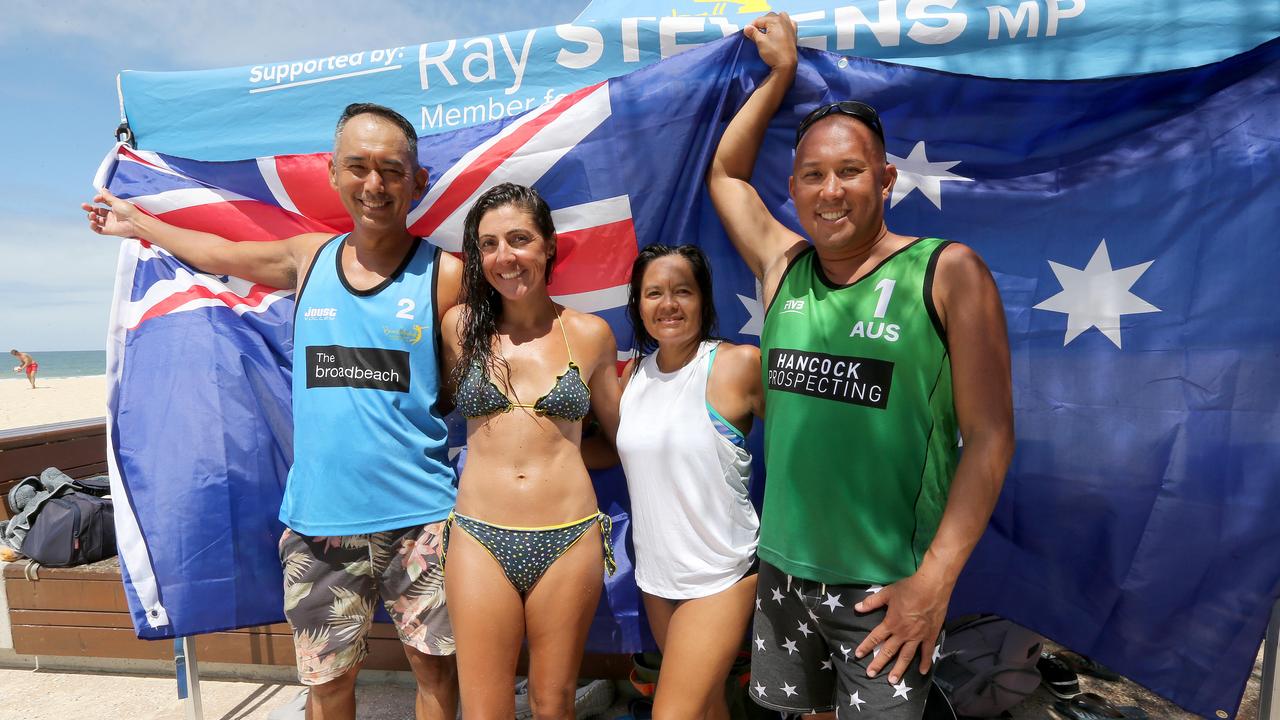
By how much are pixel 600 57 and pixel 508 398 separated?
1.82 m

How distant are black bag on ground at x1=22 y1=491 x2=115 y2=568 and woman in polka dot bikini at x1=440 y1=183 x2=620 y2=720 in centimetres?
320

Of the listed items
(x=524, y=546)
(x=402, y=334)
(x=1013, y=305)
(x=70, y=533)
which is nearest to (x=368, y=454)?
(x=402, y=334)

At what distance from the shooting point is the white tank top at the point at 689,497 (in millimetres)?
2182

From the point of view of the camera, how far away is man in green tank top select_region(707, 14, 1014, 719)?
1706 mm

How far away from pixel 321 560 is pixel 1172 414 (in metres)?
3.11

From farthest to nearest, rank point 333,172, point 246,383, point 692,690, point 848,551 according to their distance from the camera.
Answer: point 246,383
point 333,172
point 692,690
point 848,551

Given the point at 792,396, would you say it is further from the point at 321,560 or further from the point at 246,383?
the point at 246,383

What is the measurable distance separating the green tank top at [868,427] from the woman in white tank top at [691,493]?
280mm

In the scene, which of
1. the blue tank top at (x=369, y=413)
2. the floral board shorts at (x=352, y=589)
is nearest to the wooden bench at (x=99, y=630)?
the floral board shorts at (x=352, y=589)

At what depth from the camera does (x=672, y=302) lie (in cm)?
235

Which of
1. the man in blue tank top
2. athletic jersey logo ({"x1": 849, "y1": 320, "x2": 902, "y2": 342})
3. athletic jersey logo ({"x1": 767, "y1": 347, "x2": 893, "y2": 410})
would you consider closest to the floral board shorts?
the man in blue tank top

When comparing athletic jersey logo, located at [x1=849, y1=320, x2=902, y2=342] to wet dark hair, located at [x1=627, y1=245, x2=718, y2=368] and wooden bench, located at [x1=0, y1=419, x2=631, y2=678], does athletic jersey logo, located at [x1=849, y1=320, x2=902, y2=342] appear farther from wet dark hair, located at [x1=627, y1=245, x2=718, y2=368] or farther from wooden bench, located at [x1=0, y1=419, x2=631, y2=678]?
wooden bench, located at [x1=0, y1=419, x2=631, y2=678]

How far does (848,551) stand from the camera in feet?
6.07

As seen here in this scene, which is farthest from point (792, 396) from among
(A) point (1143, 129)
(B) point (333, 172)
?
(B) point (333, 172)
